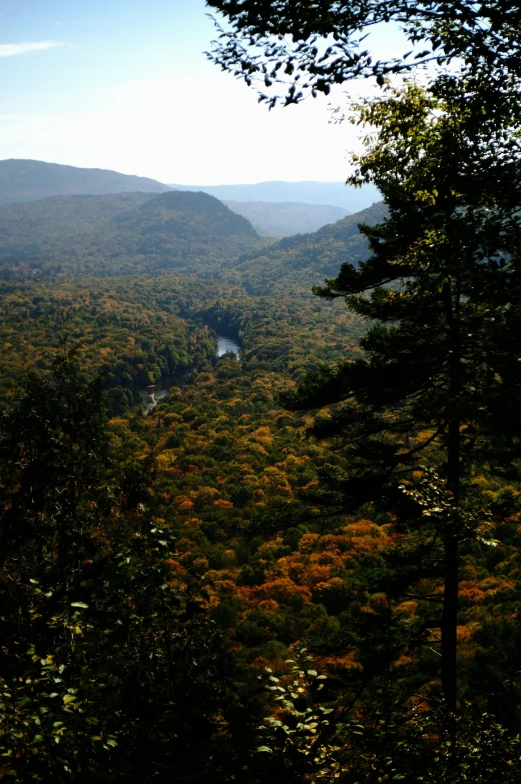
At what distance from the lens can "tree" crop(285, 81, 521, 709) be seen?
14.5 ft

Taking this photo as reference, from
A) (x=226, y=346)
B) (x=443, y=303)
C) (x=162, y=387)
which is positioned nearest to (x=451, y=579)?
(x=443, y=303)

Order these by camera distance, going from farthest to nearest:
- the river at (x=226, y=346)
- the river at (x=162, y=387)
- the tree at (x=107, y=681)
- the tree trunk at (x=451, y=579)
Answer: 1. the river at (x=226, y=346)
2. the river at (x=162, y=387)
3. the tree trunk at (x=451, y=579)
4. the tree at (x=107, y=681)

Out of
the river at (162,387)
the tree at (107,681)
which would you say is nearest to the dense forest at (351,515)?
the tree at (107,681)

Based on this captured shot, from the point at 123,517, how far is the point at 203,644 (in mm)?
9403

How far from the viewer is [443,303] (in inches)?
360

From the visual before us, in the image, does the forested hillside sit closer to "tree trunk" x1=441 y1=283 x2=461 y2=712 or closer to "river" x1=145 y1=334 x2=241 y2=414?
"tree trunk" x1=441 y1=283 x2=461 y2=712

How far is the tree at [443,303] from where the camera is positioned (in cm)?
442

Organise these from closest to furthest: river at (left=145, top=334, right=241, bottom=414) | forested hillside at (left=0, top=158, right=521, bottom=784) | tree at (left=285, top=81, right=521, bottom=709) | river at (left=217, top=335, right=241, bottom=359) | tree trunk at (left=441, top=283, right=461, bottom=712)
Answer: forested hillside at (left=0, top=158, right=521, bottom=784) < tree at (left=285, top=81, right=521, bottom=709) < tree trunk at (left=441, top=283, right=461, bottom=712) < river at (left=145, top=334, right=241, bottom=414) < river at (left=217, top=335, right=241, bottom=359)

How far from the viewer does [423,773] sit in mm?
3994

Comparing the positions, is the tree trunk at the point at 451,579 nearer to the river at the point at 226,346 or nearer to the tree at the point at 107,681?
the tree at the point at 107,681

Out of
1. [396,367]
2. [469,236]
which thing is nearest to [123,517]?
[396,367]

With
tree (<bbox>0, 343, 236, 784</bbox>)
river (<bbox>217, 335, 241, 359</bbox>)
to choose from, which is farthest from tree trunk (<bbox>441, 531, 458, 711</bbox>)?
river (<bbox>217, 335, 241, 359</bbox>)

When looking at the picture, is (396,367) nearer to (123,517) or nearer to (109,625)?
(109,625)

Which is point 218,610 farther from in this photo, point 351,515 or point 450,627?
point 450,627
